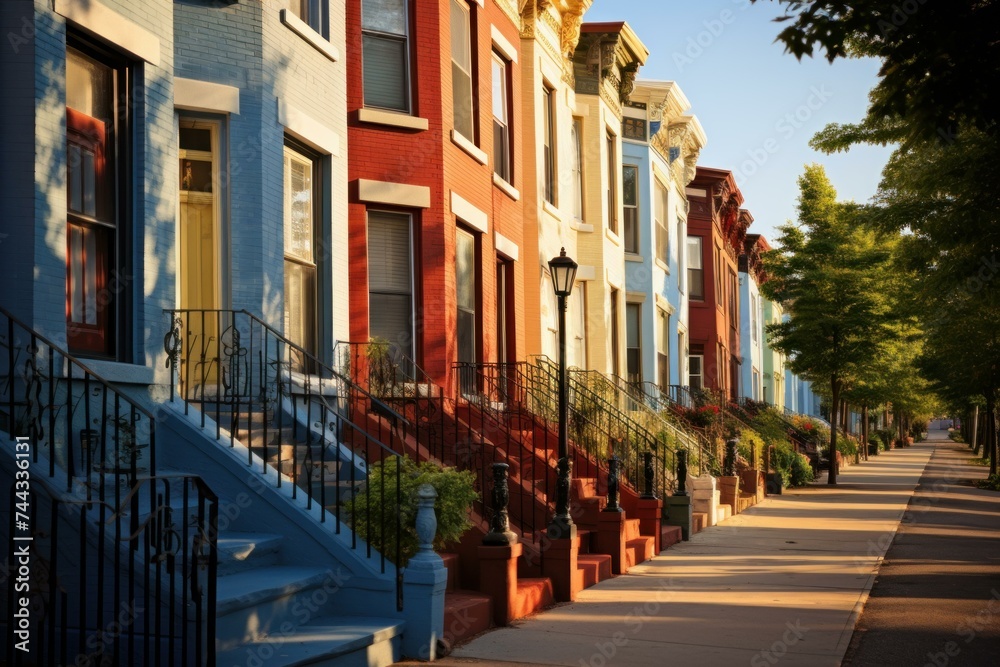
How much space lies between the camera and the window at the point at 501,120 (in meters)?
18.3

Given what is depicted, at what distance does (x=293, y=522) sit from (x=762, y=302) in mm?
52150

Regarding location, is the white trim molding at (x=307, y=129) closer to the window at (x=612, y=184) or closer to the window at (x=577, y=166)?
the window at (x=577, y=166)

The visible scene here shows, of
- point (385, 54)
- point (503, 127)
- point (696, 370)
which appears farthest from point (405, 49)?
point (696, 370)

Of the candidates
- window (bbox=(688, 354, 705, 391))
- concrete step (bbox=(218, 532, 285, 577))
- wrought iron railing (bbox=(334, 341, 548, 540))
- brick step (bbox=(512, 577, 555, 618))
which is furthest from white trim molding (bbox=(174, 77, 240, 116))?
window (bbox=(688, 354, 705, 391))

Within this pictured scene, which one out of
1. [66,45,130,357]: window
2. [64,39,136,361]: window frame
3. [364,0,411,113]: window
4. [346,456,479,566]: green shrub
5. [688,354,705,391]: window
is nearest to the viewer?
[66,45,130,357]: window

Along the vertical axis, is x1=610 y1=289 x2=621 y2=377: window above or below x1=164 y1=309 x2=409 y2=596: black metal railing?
above

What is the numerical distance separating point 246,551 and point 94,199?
3.00 m

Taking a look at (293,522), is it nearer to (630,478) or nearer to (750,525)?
(630,478)

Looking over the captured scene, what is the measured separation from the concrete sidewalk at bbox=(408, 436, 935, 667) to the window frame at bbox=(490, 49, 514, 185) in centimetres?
636

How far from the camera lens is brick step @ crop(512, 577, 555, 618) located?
420 inches

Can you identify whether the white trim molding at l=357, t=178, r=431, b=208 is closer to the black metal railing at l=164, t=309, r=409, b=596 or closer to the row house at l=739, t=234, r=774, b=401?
the black metal railing at l=164, t=309, r=409, b=596

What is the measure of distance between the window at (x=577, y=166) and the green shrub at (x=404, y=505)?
13637 millimetres

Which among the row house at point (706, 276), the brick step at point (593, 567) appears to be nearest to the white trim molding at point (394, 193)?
the brick step at point (593, 567)

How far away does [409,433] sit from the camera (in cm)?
1303
